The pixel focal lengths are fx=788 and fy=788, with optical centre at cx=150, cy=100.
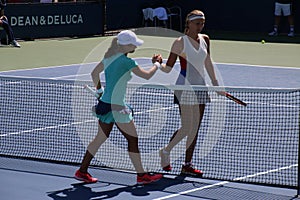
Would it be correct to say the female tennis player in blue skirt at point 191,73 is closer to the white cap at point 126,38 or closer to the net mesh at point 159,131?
the net mesh at point 159,131

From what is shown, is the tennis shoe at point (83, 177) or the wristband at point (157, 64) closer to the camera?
the wristband at point (157, 64)

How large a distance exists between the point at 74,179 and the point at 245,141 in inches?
102

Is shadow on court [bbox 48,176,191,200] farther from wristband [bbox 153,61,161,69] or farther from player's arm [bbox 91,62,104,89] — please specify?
wristband [bbox 153,61,161,69]

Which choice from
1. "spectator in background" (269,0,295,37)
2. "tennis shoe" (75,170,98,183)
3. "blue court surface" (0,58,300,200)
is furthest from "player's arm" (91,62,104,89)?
"spectator in background" (269,0,295,37)

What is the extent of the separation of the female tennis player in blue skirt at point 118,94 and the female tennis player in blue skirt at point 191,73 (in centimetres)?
51

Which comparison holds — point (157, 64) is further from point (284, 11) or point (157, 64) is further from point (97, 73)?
point (284, 11)

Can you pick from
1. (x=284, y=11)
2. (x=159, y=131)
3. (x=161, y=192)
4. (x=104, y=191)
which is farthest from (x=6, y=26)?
(x=161, y=192)

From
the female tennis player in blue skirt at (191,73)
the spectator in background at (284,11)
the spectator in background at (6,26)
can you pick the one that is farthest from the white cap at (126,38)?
the spectator in background at (284,11)

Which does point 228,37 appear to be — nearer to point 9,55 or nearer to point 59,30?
point 59,30

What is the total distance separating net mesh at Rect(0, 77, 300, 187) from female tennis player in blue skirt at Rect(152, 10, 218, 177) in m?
0.20

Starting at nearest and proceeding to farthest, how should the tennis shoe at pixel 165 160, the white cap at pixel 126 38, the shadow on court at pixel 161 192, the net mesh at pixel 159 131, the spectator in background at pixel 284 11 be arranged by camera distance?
the shadow on court at pixel 161 192
the white cap at pixel 126 38
the tennis shoe at pixel 165 160
the net mesh at pixel 159 131
the spectator in background at pixel 284 11

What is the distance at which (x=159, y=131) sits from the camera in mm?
10484

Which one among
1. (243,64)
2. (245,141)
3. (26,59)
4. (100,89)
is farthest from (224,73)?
(100,89)

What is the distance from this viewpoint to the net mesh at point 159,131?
8539mm
